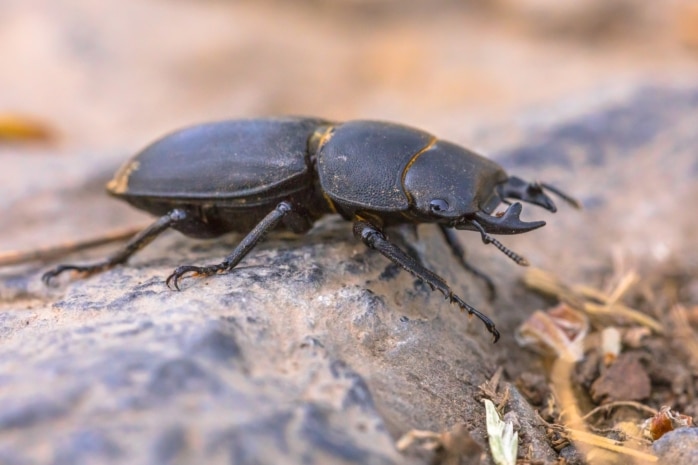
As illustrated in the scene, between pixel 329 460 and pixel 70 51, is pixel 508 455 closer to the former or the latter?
pixel 329 460

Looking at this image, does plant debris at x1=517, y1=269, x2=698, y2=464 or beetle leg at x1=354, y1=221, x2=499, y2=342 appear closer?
plant debris at x1=517, y1=269, x2=698, y2=464

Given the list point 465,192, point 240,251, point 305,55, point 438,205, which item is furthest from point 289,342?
point 305,55

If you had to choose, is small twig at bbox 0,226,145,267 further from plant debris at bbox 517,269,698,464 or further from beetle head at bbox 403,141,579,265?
plant debris at bbox 517,269,698,464

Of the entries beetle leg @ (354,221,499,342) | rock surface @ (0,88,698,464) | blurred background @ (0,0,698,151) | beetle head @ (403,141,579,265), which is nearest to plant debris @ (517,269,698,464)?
rock surface @ (0,88,698,464)

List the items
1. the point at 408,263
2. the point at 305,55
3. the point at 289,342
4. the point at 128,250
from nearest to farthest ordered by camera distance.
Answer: the point at 289,342 → the point at 408,263 → the point at 128,250 → the point at 305,55

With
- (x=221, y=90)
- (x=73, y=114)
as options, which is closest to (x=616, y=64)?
(x=221, y=90)

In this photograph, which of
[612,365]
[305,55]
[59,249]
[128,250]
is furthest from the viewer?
[305,55]

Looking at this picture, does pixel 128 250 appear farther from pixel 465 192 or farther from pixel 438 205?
pixel 465 192
